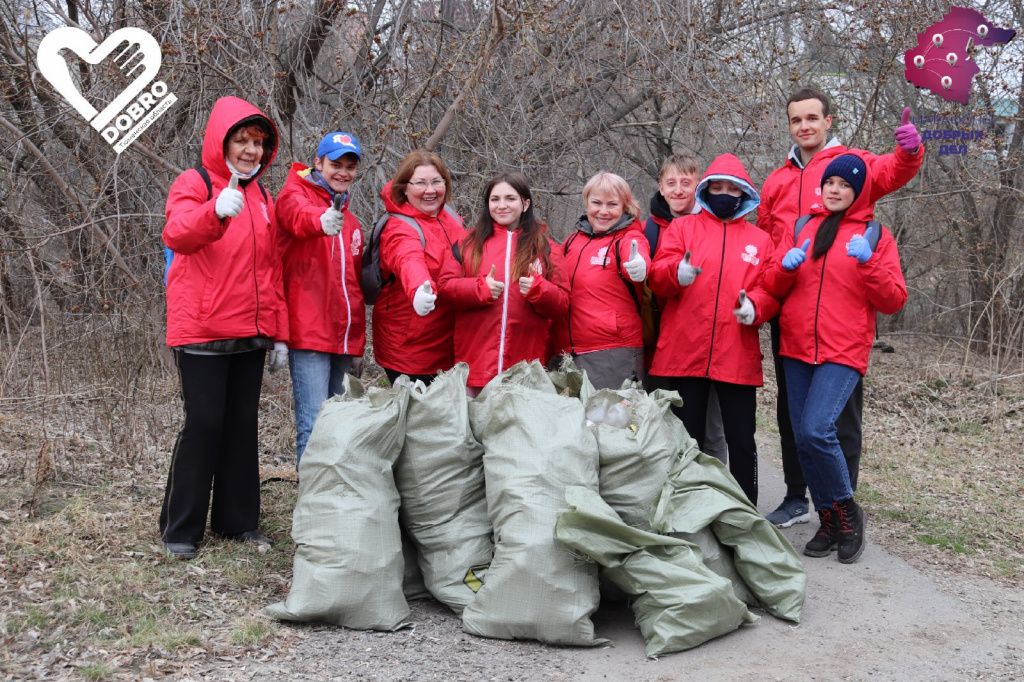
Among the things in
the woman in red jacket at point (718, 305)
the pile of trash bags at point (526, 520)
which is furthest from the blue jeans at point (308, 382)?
the woman in red jacket at point (718, 305)

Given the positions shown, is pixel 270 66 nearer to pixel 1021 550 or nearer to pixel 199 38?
pixel 199 38

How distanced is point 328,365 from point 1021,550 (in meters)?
3.58

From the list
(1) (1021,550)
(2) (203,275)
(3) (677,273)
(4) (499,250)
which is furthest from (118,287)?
(1) (1021,550)

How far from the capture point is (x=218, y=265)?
4047 millimetres

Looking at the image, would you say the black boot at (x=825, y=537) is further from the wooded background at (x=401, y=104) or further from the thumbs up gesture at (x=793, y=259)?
the wooded background at (x=401, y=104)

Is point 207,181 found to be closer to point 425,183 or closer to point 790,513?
point 425,183

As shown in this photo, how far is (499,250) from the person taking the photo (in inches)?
181

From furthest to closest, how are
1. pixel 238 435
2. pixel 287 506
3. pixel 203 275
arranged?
Answer: pixel 287 506, pixel 238 435, pixel 203 275

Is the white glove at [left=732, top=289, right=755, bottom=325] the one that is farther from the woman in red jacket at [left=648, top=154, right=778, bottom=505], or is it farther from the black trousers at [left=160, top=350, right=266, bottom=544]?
the black trousers at [left=160, top=350, right=266, bottom=544]

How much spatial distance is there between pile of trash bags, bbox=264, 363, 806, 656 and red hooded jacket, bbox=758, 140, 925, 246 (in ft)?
4.52

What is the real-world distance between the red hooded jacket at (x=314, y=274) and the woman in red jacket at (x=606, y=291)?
109 centimetres

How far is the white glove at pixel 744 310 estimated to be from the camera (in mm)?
4484

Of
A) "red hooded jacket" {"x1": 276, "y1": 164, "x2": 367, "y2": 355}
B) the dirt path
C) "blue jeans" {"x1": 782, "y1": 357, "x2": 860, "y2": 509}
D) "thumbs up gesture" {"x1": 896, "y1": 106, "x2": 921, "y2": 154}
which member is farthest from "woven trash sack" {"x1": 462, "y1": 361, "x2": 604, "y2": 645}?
"thumbs up gesture" {"x1": 896, "y1": 106, "x2": 921, "y2": 154}

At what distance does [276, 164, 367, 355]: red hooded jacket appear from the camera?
4.46 metres
